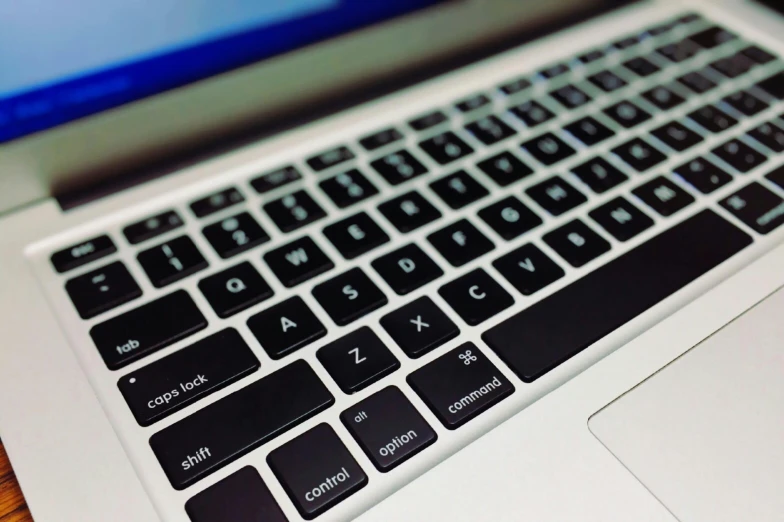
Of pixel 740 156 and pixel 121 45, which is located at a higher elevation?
pixel 121 45

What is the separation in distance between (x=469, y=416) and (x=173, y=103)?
22 cm

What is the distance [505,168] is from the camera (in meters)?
0.34

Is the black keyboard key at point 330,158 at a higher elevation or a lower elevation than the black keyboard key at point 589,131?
higher

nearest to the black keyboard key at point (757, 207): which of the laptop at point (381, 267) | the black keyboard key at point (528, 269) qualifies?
the laptop at point (381, 267)

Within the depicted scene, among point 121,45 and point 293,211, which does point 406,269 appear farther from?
point 121,45

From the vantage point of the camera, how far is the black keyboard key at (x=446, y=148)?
1.14ft

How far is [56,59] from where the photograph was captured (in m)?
0.30

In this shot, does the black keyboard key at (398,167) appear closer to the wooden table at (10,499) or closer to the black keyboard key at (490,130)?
the black keyboard key at (490,130)

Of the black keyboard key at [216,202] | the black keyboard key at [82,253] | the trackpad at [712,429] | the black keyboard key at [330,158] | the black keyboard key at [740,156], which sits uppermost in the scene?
the black keyboard key at [82,253]

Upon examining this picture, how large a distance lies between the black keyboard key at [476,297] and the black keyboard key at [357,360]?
0.04 metres

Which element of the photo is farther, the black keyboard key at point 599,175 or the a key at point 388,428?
the black keyboard key at point 599,175

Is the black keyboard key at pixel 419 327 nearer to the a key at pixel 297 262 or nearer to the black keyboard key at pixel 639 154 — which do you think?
the a key at pixel 297 262

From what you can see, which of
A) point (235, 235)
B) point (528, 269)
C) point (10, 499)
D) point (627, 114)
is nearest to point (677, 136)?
point (627, 114)

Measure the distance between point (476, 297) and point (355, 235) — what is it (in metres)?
0.06
